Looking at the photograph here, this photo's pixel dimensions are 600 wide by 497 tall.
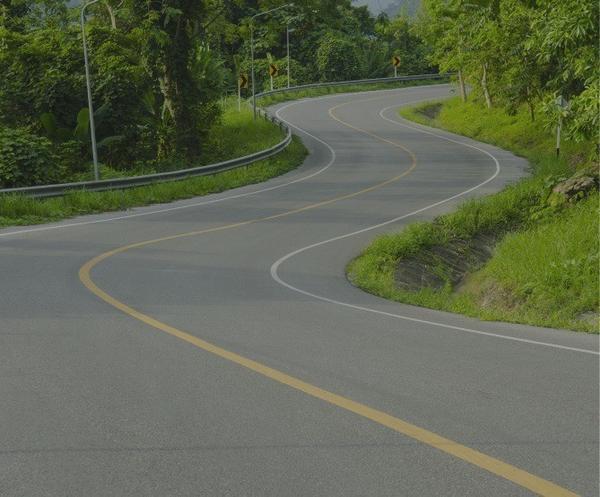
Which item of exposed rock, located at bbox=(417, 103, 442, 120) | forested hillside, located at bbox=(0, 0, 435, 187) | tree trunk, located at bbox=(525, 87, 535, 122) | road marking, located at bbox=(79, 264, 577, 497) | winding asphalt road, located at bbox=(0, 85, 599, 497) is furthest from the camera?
exposed rock, located at bbox=(417, 103, 442, 120)

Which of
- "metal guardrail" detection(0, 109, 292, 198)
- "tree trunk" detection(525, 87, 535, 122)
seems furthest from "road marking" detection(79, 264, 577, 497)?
"tree trunk" detection(525, 87, 535, 122)

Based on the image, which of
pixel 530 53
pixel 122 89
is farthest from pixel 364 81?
pixel 122 89

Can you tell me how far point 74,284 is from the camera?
476 inches

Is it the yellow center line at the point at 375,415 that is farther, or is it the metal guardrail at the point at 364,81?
the metal guardrail at the point at 364,81

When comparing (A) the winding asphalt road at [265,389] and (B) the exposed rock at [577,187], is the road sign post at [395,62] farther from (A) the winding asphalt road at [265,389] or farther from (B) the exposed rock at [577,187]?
(A) the winding asphalt road at [265,389]

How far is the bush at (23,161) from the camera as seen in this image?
24.2 meters

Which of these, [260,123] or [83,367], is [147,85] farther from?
[83,367]

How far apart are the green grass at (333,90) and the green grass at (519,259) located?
1559 inches

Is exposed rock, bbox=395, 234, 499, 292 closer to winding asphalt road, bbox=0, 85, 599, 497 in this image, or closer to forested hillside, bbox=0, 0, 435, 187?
winding asphalt road, bbox=0, 85, 599, 497

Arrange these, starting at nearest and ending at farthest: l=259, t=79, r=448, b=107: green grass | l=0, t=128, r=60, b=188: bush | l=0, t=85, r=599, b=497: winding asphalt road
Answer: l=0, t=85, r=599, b=497: winding asphalt road < l=0, t=128, r=60, b=188: bush < l=259, t=79, r=448, b=107: green grass

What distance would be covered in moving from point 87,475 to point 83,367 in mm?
2542

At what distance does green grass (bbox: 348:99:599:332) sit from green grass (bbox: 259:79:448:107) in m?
39.6

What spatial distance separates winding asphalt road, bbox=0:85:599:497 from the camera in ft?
15.4

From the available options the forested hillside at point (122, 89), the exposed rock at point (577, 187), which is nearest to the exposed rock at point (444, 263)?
the exposed rock at point (577, 187)
